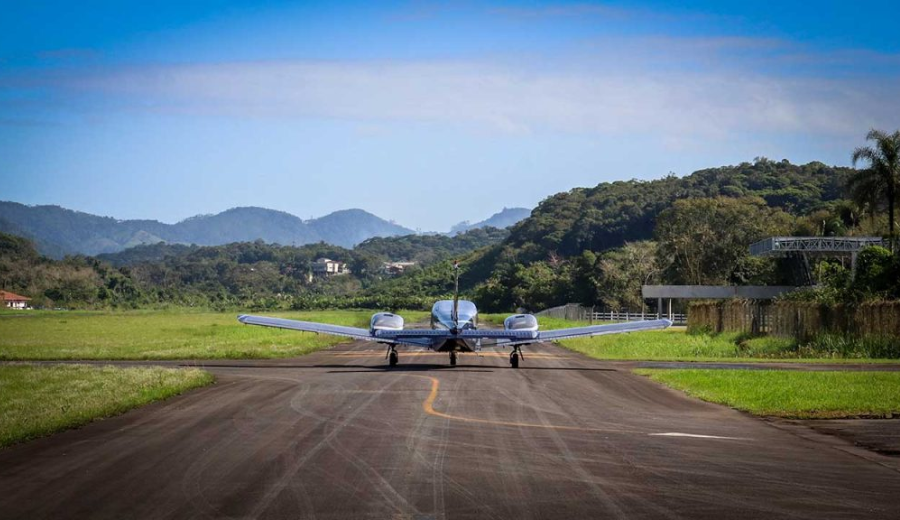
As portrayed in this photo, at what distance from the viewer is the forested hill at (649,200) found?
6403 inches

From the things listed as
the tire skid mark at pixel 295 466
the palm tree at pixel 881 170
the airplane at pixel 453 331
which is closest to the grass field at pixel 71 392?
the tire skid mark at pixel 295 466

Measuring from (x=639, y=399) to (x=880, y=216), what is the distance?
73.9 metres

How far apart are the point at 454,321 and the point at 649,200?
146 meters

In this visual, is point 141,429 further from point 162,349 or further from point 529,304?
point 529,304

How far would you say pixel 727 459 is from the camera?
14.3 meters

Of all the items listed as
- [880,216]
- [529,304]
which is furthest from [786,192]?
[880,216]

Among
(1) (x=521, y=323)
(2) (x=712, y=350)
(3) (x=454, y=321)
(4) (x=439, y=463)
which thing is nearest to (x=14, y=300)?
(2) (x=712, y=350)

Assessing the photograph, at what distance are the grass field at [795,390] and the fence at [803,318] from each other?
41.8 feet

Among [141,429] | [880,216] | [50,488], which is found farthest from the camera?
[880,216]

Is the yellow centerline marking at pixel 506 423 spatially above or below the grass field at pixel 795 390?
below

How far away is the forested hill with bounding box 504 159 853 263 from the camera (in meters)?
163

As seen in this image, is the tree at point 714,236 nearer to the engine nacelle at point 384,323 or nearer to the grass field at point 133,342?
the grass field at point 133,342

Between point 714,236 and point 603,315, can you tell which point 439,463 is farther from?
point 714,236

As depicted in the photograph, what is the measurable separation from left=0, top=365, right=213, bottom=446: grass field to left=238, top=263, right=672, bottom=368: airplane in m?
6.67
